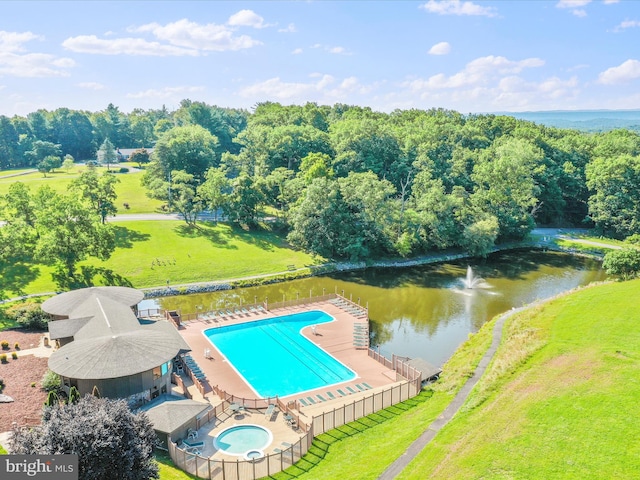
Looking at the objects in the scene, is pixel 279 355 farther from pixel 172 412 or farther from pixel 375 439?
pixel 375 439

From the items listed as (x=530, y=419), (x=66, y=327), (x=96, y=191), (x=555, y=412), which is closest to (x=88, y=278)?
(x=96, y=191)

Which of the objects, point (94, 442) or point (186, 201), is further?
point (186, 201)

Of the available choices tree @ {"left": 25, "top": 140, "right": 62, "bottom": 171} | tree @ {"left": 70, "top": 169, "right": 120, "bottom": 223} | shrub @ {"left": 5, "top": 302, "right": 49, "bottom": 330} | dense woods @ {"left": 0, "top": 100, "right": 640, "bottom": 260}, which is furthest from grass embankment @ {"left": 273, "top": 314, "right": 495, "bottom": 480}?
tree @ {"left": 25, "top": 140, "right": 62, "bottom": 171}

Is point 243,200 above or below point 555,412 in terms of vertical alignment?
above

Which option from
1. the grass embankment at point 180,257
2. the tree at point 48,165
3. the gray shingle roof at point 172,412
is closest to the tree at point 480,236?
the grass embankment at point 180,257

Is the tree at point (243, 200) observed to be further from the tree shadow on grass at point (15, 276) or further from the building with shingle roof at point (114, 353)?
the building with shingle roof at point (114, 353)

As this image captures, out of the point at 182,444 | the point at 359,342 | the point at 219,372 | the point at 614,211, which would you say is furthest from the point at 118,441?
the point at 614,211
